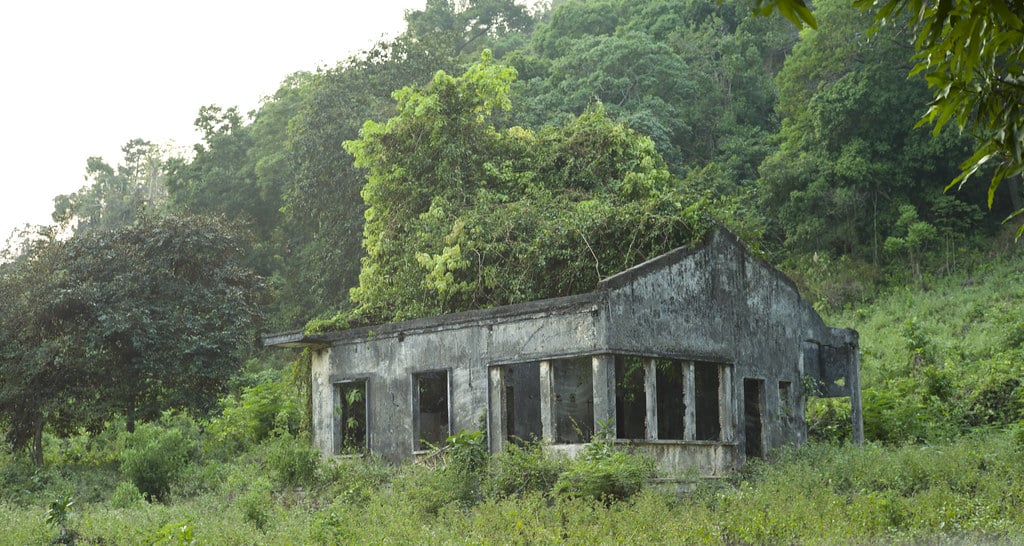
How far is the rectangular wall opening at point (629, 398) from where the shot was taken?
19.6m

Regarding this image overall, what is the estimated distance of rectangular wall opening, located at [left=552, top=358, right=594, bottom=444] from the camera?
772 inches

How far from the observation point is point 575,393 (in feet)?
65.0

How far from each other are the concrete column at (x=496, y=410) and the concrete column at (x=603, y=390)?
196 cm

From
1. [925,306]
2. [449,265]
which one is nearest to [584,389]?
[449,265]

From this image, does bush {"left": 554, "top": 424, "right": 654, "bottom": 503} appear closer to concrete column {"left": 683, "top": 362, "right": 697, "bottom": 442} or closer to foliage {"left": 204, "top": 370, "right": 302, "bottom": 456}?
concrete column {"left": 683, "top": 362, "right": 697, "bottom": 442}

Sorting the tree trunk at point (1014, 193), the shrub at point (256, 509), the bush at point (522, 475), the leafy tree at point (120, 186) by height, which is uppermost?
the leafy tree at point (120, 186)

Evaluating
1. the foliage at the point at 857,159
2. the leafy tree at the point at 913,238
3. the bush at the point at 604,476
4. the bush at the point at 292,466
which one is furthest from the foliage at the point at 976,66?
the leafy tree at the point at 913,238

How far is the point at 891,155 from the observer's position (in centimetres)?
3244

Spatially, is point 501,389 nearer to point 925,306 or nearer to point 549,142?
point 549,142

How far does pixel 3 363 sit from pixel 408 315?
989cm

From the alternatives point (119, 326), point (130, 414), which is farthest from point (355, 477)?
point (130, 414)

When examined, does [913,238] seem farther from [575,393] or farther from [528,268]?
[528,268]

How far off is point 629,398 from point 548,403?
4.13m

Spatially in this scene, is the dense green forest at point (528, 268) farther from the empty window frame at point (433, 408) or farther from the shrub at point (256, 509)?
the empty window frame at point (433, 408)
